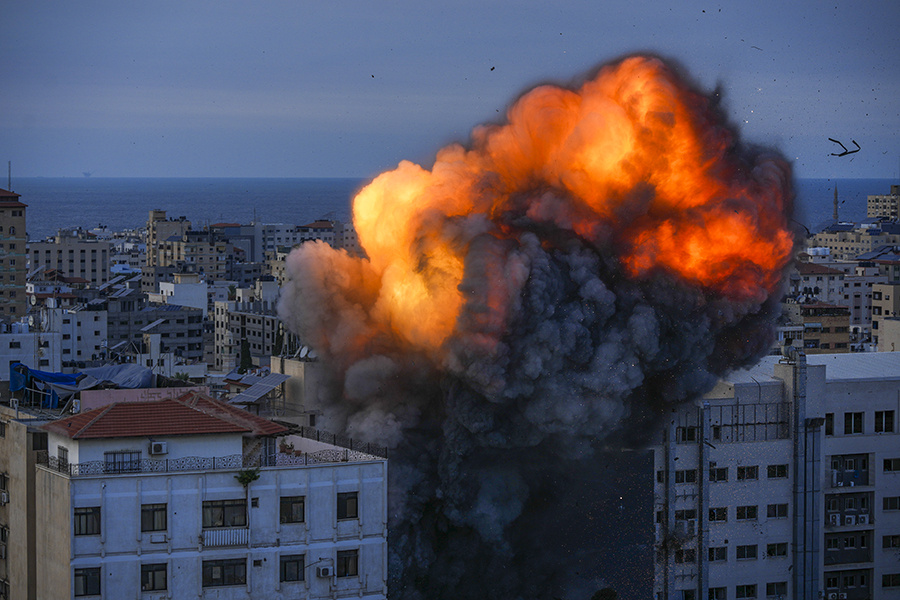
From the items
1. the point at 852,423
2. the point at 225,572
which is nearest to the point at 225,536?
the point at 225,572

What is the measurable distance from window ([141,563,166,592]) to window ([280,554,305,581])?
2432mm

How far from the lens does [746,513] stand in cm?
4547

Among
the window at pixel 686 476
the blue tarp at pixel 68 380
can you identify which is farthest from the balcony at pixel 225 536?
the window at pixel 686 476

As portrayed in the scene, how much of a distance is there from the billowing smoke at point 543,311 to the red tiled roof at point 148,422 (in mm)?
8497

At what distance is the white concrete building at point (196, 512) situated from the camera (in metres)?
31.5

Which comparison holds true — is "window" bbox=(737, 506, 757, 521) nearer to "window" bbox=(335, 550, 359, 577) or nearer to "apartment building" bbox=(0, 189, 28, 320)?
"window" bbox=(335, 550, 359, 577)

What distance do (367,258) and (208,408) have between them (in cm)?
1156

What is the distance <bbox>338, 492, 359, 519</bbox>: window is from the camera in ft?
109

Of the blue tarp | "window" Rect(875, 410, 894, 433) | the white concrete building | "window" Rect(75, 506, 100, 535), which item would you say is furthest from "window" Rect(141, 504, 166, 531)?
"window" Rect(875, 410, 894, 433)

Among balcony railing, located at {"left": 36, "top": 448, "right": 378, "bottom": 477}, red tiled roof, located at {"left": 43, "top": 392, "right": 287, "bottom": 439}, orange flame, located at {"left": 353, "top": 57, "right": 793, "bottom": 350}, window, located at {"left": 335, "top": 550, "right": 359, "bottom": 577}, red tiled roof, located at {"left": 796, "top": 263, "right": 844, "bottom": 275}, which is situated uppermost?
orange flame, located at {"left": 353, "top": 57, "right": 793, "bottom": 350}

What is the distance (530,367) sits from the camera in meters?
40.5

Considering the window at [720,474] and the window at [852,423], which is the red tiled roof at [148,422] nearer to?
the window at [720,474]

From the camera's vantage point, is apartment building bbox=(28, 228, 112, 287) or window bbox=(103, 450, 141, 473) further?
apartment building bbox=(28, 228, 112, 287)

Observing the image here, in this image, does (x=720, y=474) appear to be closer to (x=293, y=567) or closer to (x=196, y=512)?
(x=293, y=567)
